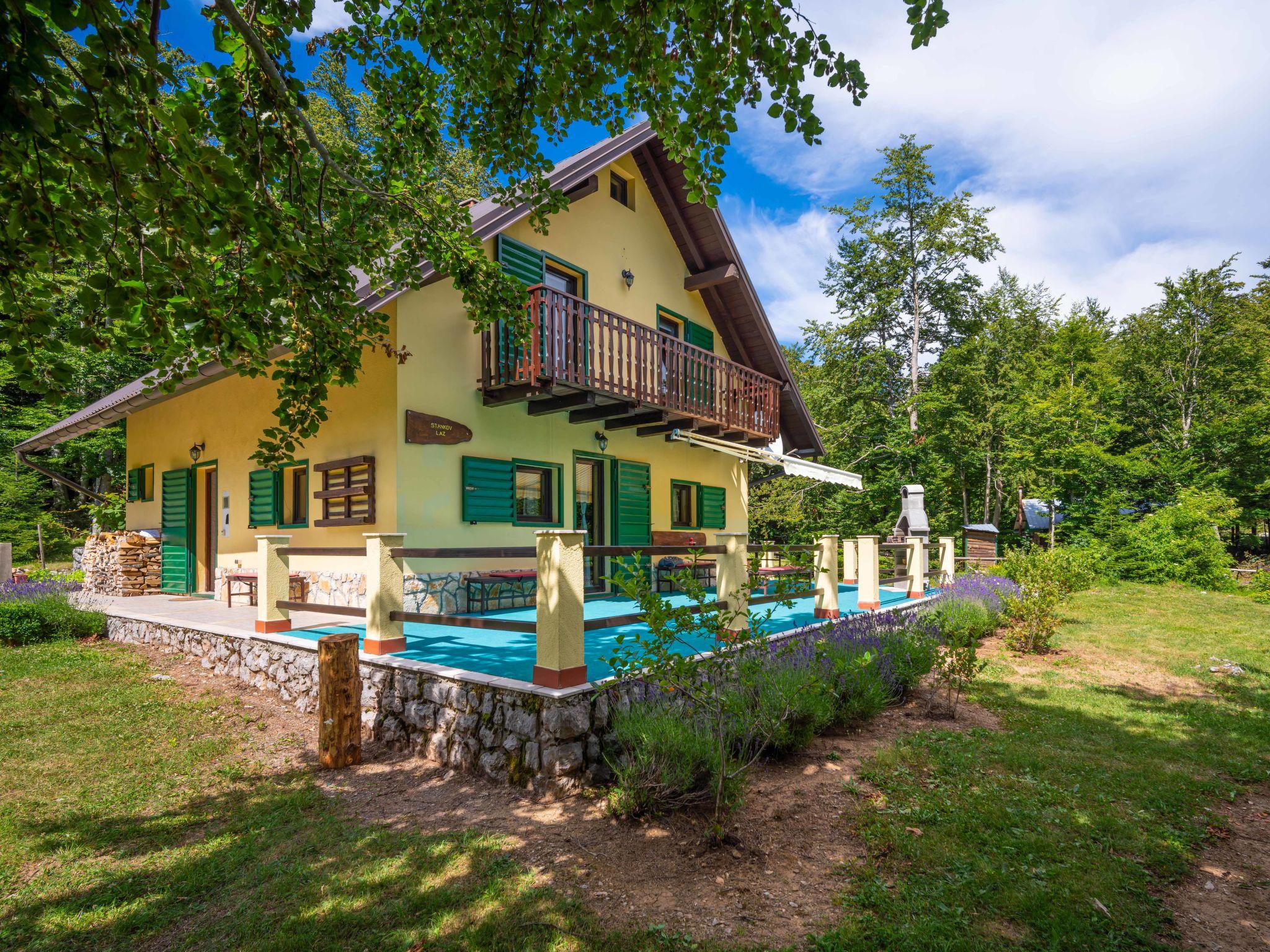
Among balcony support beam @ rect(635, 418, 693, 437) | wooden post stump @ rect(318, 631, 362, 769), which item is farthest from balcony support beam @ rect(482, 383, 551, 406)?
wooden post stump @ rect(318, 631, 362, 769)

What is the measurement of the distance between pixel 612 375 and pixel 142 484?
1082cm

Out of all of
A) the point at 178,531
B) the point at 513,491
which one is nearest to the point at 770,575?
the point at 513,491

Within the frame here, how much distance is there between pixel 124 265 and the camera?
299 centimetres

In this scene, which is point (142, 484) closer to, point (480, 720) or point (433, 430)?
point (433, 430)

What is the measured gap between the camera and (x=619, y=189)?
41.6 ft

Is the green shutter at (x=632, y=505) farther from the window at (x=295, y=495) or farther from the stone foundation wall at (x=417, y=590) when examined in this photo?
the window at (x=295, y=495)

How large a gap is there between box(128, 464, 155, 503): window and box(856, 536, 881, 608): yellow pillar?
45.2 feet

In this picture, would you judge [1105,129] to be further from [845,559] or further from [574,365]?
[574,365]

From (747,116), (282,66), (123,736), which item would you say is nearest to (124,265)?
(282,66)

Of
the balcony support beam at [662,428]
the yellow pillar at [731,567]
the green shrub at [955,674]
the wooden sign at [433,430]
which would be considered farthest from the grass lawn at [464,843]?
the balcony support beam at [662,428]

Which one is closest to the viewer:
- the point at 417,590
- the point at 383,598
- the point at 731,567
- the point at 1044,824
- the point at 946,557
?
the point at 1044,824

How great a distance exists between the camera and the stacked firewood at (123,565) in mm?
12695

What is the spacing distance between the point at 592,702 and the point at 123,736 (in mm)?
4290

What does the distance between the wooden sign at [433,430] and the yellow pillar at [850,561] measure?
6.67 meters
